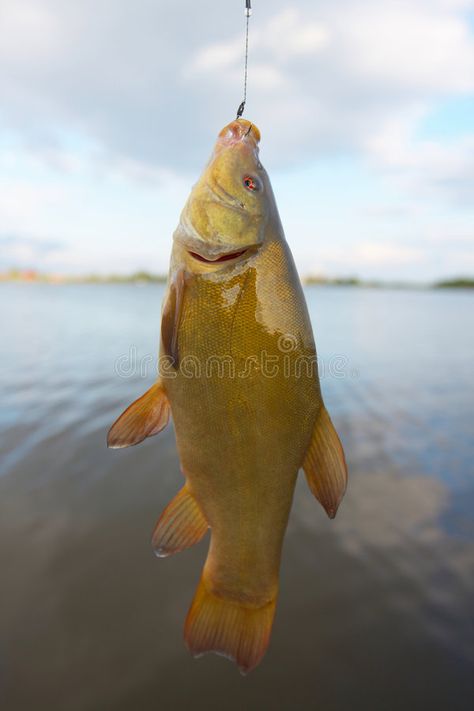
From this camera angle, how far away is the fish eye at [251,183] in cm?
193

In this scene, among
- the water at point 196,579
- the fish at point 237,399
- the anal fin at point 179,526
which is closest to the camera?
the fish at point 237,399

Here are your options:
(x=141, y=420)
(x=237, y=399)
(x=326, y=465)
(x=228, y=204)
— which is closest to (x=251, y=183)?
(x=228, y=204)

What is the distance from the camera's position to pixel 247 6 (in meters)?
2.15

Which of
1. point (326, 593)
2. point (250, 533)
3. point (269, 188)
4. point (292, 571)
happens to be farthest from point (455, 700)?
point (269, 188)

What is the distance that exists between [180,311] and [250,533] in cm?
104

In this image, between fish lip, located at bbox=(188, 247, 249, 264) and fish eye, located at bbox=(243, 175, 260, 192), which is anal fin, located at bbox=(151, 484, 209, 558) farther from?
fish eye, located at bbox=(243, 175, 260, 192)

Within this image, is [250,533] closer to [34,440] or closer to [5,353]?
[34,440]

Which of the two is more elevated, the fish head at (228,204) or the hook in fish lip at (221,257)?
the fish head at (228,204)

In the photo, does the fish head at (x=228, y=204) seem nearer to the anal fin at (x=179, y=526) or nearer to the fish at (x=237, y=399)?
the fish at (x=237, y=399)

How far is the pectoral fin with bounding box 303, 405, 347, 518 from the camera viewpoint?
176 cm

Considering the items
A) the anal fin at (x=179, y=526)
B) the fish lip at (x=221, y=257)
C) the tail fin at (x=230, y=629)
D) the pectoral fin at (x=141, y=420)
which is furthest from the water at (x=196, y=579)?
the fish lip at (x=221, y=257)

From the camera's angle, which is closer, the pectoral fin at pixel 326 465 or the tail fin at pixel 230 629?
the pectoral fin at pixel 326 465

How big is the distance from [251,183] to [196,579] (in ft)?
12.8

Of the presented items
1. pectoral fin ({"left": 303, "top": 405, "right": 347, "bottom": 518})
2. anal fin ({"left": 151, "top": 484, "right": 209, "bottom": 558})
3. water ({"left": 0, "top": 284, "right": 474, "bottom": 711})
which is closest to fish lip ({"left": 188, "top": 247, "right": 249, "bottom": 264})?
pectoral fin ({"left": 303, "top": 405, "right": 347, "bottom": 518})
